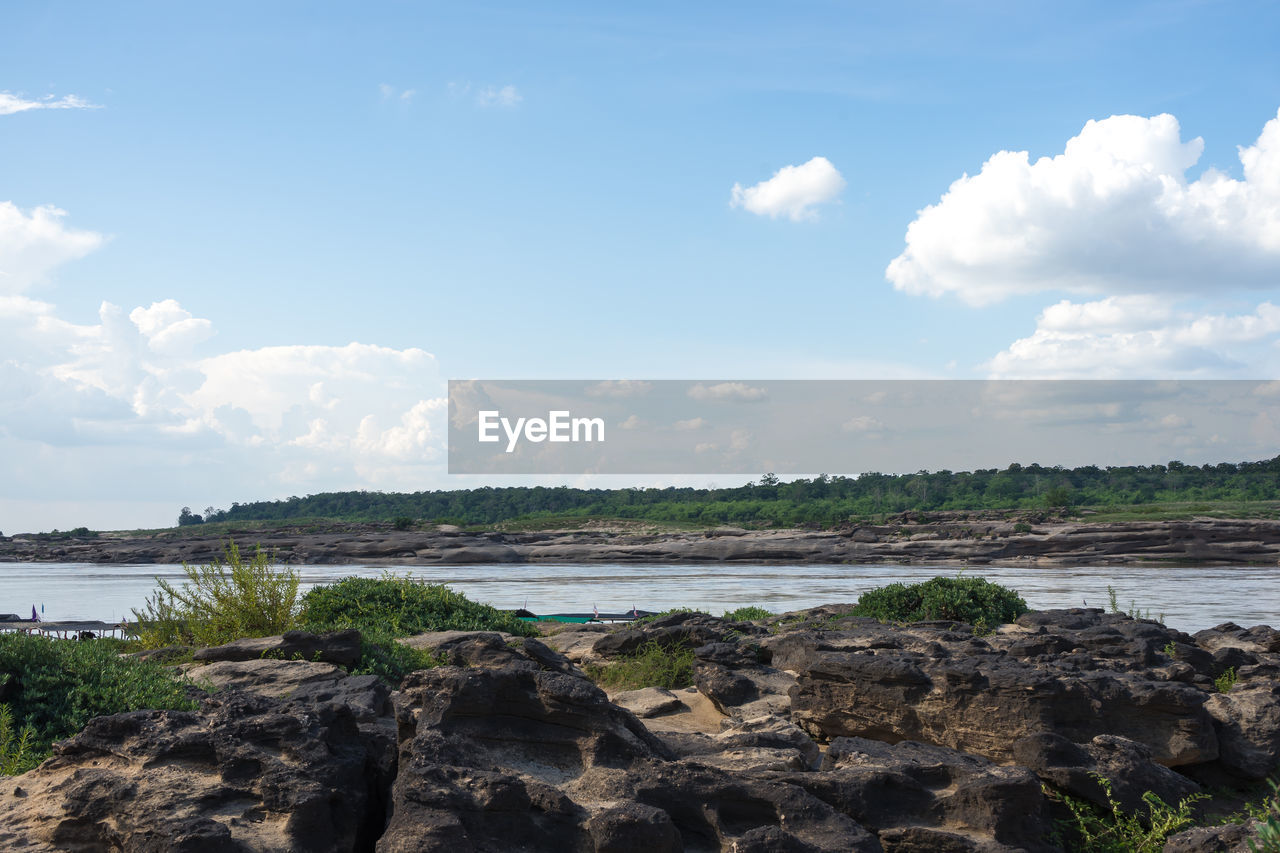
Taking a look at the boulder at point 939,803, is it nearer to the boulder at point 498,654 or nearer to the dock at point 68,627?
the boulder at point 498,654

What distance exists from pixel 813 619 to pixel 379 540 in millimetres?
59867

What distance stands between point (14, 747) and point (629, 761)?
461 centimetres

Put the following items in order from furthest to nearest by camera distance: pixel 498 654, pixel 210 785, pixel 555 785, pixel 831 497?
pixel 831 497 → pixel 498 654 → pixel 555 785 → pixel 210 785

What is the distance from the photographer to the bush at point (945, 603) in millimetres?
15688

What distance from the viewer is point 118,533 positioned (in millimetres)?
103812

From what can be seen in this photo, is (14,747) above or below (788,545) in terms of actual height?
above

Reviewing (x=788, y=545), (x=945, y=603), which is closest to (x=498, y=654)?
(x=945, y=603)

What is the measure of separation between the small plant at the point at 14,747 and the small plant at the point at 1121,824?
7776 mm

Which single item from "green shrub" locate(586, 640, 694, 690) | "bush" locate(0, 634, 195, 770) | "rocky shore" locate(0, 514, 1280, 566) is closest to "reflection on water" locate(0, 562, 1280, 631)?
"rocky shore" locate(0, 514, 1280, 566)

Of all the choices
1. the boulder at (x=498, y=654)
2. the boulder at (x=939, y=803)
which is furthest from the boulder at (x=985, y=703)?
the boulder at (x=498, y=654)

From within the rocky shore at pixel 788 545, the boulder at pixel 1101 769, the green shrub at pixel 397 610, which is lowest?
the rocky shore at pixel 788 545

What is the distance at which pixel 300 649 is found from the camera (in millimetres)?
9750

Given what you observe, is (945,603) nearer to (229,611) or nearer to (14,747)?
(229,611)

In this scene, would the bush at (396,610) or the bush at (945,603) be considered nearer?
the bush at (396,610)
